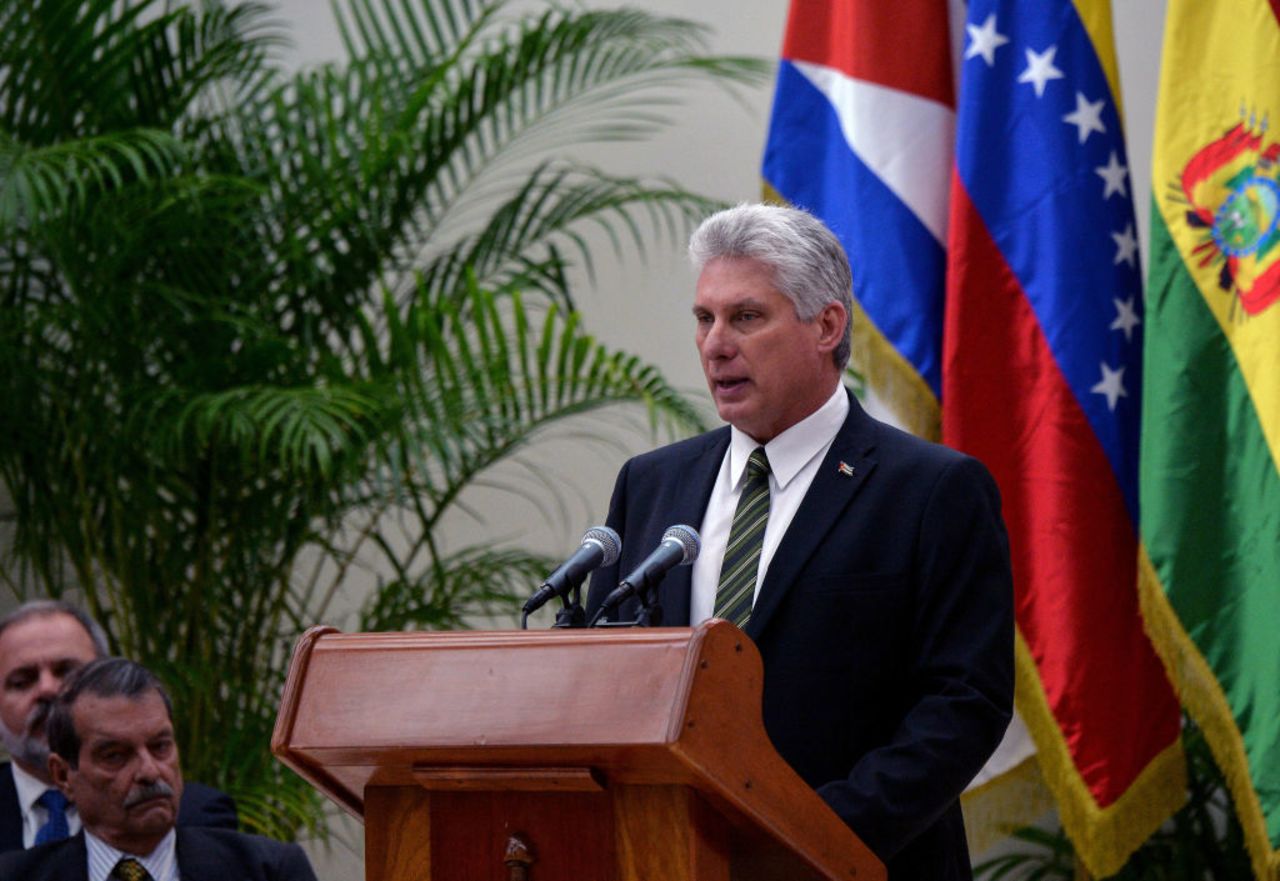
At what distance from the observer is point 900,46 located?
4.12 m

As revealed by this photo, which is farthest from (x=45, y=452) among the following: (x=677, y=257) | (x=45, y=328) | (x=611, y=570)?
(x=611, y=570)

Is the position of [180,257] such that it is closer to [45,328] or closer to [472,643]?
[45,328]

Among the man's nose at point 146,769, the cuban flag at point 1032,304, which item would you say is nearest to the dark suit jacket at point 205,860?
the man's nose at point 146,769

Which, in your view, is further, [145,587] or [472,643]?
[145,587]

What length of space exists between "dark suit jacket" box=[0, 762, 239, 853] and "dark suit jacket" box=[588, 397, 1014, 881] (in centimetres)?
148

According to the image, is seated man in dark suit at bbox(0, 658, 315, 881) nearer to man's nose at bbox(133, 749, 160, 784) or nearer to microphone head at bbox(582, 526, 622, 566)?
man's nose at bbox(133, 749, 160, 784)

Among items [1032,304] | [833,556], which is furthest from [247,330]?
[833,556]

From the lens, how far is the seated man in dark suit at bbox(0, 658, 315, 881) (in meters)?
2.88

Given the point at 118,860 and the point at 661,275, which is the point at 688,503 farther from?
the point at 661,275

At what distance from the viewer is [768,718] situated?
2082mm

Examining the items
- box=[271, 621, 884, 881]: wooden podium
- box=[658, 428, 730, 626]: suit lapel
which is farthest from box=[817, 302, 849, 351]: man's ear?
box=[271, 621, 884, 881]: wooden podium

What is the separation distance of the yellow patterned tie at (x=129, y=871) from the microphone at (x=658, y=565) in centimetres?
136

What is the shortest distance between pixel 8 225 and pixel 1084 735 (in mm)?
2524

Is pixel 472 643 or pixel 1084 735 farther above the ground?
pixel 472 643
